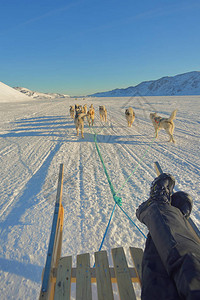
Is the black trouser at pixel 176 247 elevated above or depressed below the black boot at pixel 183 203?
above

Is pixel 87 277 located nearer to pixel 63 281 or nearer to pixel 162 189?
pixel 63 281

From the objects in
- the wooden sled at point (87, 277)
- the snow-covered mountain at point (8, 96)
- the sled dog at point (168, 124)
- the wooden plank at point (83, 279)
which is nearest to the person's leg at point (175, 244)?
the wooden sled at point (87, 277)

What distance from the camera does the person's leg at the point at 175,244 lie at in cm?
100

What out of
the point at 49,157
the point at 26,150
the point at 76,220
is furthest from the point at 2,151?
the point at 76,220

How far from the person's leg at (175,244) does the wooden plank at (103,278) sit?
1.95 feet

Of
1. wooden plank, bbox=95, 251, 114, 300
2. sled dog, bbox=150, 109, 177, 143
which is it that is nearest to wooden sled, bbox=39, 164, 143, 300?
wooden plank, bbox=95, 251, 114, 300

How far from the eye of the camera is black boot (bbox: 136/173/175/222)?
1.93 metres

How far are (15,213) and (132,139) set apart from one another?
5227 millimetres

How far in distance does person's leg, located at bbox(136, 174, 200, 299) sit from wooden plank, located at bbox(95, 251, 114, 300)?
59 centimetres

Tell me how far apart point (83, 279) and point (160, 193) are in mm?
1249

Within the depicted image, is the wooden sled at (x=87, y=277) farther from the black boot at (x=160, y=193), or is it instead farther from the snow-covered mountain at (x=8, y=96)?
the snow-covered mountain at (x=8, y=96)

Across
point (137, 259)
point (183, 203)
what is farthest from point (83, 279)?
point (183, 203)

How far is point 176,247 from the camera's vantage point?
1.27 m

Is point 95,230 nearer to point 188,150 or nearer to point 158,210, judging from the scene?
point 158,210
